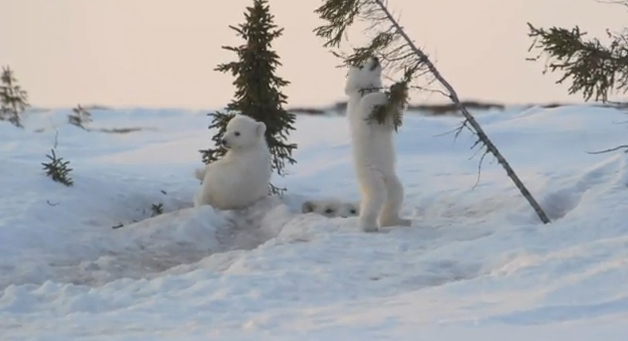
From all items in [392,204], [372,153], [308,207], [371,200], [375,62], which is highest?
[375,62]

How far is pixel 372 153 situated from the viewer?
10.2 metres

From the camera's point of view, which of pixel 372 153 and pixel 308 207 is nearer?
pixel 372 153

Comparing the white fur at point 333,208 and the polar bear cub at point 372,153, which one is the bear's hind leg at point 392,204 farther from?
the white fur at point 333,208

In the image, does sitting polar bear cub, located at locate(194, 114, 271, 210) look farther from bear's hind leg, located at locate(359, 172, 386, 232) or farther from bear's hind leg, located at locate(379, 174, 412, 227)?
bear's hind leg, located at locate(359, 172, 386, 232)

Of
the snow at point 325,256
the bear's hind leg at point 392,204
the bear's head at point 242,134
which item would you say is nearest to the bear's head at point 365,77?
the bear's hind leg at point 392,204

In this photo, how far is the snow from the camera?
596cm

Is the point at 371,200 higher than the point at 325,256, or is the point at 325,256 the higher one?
the point at 371,200

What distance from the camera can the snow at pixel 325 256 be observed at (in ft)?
19.5

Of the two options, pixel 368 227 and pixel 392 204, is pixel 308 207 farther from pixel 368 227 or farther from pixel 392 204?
pixel 368 227

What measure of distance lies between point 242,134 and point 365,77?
2.38 m

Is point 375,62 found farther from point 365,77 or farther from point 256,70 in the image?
point 256,70

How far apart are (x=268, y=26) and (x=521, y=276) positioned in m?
7.52

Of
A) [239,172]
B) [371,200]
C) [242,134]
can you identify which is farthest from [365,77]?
[239,172]

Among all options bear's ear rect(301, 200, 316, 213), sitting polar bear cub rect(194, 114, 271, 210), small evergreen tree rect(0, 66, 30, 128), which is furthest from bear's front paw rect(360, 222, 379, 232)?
small evergreen tree rect(0, 66, 30, 128)
